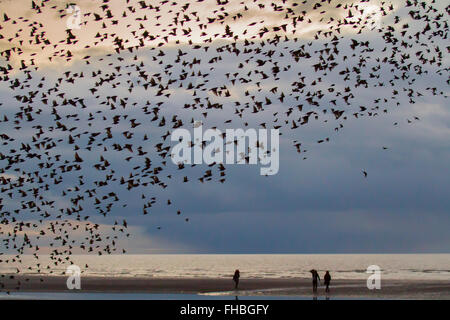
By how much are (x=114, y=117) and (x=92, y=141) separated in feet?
7.01

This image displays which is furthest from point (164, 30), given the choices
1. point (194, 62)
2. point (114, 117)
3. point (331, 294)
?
point (331, 294)

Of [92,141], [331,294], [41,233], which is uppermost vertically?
[92,141]

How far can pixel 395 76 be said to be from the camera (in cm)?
4031
